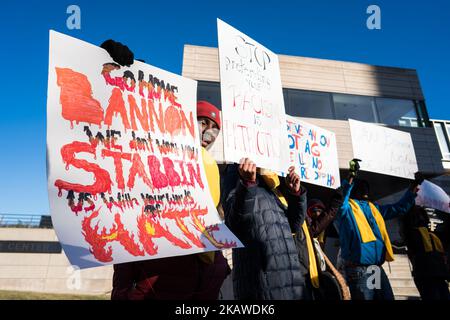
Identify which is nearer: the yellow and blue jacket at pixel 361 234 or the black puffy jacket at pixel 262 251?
the black puffy jacket at pixel 262 251

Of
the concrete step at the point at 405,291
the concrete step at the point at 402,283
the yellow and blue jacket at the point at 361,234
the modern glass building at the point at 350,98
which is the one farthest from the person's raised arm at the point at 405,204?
the modern glass building at the point at 350,98

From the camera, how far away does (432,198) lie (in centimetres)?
380

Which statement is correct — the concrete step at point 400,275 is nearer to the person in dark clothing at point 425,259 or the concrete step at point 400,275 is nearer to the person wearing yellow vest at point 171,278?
the person in dark clothing at point 425,259

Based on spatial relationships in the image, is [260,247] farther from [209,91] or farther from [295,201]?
[209,91]

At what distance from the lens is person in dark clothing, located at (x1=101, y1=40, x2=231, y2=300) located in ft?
4.30

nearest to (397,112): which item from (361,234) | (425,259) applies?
(425,259)

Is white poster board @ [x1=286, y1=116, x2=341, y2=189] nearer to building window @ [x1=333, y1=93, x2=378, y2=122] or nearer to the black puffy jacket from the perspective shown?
the black puffy jacket

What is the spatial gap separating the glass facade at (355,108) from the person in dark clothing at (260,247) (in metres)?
9.84

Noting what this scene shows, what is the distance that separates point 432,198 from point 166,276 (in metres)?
3.82

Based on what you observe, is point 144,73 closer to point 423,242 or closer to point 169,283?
point 169,283

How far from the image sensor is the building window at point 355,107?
476 inches

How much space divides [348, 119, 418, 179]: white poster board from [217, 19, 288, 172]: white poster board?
5.81 ft

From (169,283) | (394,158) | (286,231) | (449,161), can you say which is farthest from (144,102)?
(449,161)
